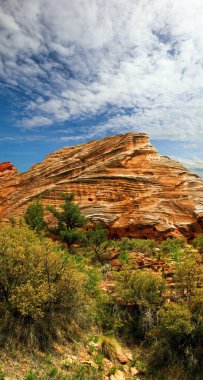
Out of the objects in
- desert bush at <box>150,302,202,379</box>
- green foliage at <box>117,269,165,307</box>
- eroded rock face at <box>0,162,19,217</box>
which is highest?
eroded rock face at <box>0,162,19,217</box>

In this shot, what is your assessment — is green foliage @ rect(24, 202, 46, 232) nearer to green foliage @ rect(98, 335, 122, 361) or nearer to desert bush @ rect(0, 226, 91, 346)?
desert bush @ rect(0, 226, 91, 346)

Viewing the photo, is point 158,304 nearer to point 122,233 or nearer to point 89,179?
point 122,233

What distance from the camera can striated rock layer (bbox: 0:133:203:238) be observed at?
129 feet

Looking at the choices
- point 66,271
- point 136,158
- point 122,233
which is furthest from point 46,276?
point 136,158

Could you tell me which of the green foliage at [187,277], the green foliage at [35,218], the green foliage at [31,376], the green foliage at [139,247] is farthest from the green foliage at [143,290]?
the green foliage at [35,218]

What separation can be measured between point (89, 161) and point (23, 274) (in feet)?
124

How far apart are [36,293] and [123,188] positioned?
3285 centimetres

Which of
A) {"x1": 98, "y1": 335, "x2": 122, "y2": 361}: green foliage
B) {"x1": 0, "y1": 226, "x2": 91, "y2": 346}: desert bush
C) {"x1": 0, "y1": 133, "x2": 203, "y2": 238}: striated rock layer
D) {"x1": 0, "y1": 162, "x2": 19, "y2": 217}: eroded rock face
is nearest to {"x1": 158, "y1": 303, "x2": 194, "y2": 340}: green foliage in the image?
{"x1": 98, "y1": 335, "x2": 122, "y2": 361}: green foliage

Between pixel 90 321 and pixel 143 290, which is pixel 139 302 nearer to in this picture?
pixel 143 290

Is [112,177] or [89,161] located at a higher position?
[89,161]

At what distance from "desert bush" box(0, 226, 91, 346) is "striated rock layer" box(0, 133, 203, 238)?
26913mm

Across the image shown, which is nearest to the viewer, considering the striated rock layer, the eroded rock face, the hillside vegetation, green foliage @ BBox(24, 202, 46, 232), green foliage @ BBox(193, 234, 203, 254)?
the hillside vegetation

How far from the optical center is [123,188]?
1704 inches

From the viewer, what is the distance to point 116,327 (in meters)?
13.5
